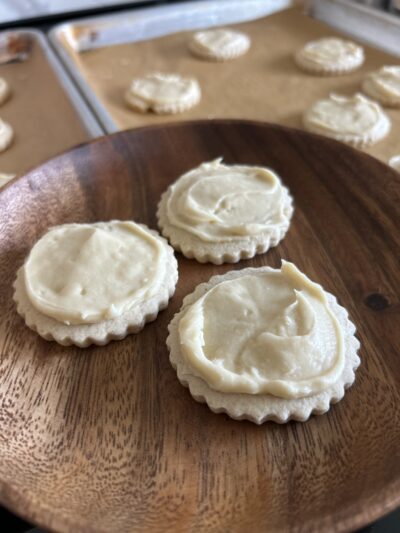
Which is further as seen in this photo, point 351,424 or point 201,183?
point 201,183

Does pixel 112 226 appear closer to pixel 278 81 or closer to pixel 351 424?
pixel 351 424

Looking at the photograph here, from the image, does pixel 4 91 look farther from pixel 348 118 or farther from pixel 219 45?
pixel 348 118

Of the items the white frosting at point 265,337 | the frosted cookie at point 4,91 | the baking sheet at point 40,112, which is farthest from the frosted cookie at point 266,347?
the frosted cookie at point 4,91

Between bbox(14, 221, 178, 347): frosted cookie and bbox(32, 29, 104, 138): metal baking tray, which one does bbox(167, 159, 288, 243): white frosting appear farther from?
bbox(32, 29, 104, 138): metal baking tray

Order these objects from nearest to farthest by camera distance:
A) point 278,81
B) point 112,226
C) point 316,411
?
point 316,411 < point 112,226 < point 278,81

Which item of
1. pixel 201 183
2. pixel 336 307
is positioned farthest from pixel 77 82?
pixel 336 307

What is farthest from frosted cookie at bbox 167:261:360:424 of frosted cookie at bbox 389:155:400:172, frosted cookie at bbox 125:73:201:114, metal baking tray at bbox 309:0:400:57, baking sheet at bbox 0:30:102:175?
metal baking tray at bbox 309:0:400:57

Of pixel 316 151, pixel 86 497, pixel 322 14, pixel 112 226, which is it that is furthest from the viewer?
pixel 322 14
